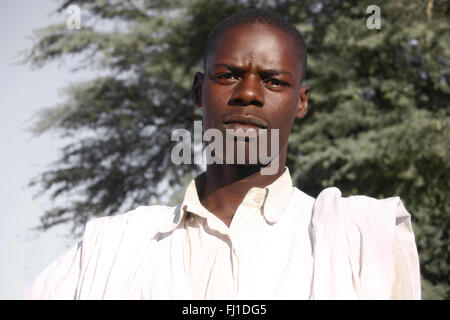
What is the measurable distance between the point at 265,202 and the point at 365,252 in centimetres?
39

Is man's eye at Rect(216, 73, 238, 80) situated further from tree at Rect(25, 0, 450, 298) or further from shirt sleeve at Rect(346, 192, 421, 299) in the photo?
tree at Rect(25, 0, 450, 298)

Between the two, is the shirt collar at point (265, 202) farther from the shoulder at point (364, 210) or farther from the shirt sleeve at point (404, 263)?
the shirt sleeve at point (404, 263)

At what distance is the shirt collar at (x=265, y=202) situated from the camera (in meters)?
2.01

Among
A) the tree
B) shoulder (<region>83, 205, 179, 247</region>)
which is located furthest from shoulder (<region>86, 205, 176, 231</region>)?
the tree

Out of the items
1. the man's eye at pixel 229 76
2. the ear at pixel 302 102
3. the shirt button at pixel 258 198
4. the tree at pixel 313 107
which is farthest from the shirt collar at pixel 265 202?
the tree at pixel 313 107

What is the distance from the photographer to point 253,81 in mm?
1972

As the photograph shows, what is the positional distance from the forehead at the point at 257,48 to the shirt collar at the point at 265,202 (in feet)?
1.21

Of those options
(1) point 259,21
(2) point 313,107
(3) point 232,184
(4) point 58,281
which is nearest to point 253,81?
(1) point 259,21

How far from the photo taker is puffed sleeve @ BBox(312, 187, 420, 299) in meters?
1.72

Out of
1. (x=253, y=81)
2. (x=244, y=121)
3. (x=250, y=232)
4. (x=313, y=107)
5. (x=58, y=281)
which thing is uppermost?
(x=313, y=107)

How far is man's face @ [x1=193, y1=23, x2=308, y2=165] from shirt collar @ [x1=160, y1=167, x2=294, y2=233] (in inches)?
4.7

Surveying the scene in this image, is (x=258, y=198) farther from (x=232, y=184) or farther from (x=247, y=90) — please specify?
(x=247, y=90)

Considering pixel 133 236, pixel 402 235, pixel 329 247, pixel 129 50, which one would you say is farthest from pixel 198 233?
pixel 129 50

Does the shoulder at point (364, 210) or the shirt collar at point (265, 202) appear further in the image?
the shirt collar at point (265, 202)
